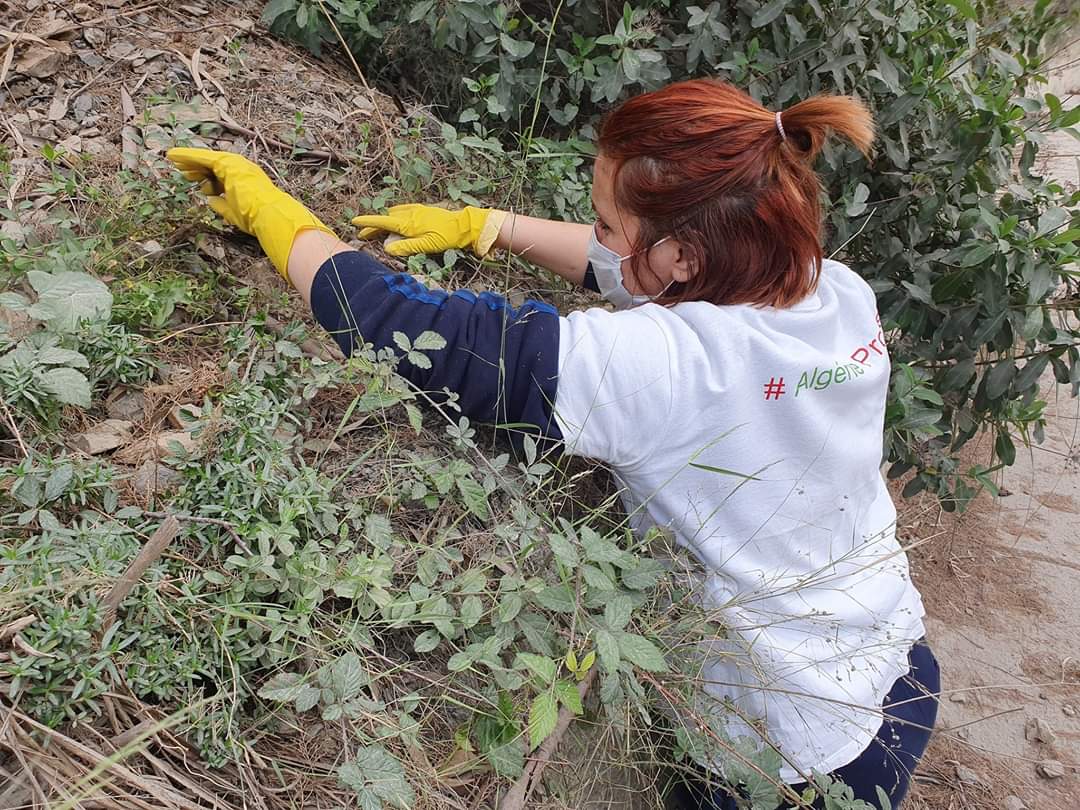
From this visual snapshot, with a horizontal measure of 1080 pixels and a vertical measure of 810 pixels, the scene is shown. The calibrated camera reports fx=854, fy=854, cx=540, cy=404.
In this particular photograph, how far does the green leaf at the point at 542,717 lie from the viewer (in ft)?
4.59

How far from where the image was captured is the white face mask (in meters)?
2.06

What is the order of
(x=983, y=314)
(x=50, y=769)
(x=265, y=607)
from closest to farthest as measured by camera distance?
(x=50, y=769), (x=265, y=607), (x=983, y=314)

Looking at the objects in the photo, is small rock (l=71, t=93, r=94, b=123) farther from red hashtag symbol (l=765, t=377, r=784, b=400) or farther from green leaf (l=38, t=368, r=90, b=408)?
red hashtag symbol (l=765, t=377, r=784, b=400)

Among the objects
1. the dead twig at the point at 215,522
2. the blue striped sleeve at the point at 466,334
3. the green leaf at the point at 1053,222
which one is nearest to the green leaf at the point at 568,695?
the blue striped sleeve at the point at 466,334

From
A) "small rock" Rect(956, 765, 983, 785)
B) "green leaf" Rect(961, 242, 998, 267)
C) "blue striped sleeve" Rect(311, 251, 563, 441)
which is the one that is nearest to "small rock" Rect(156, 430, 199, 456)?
"blue striped sleeve" Rect(311, 251, 563, 441)

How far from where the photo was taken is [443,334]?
1722 millimetres

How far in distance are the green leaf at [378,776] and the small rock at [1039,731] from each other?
3042 mm

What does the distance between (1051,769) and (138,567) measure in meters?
3.40

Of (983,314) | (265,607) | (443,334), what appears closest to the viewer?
(265,607)

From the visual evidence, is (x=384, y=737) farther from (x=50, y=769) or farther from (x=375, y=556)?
(x=50, y=769)

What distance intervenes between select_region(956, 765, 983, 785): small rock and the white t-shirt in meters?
1.70

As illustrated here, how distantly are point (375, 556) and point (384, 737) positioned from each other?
317 mm

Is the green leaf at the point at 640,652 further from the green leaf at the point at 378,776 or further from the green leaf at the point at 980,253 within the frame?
the green leaf at the point at 980,253

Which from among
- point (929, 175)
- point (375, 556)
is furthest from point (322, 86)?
point (929, 175)
